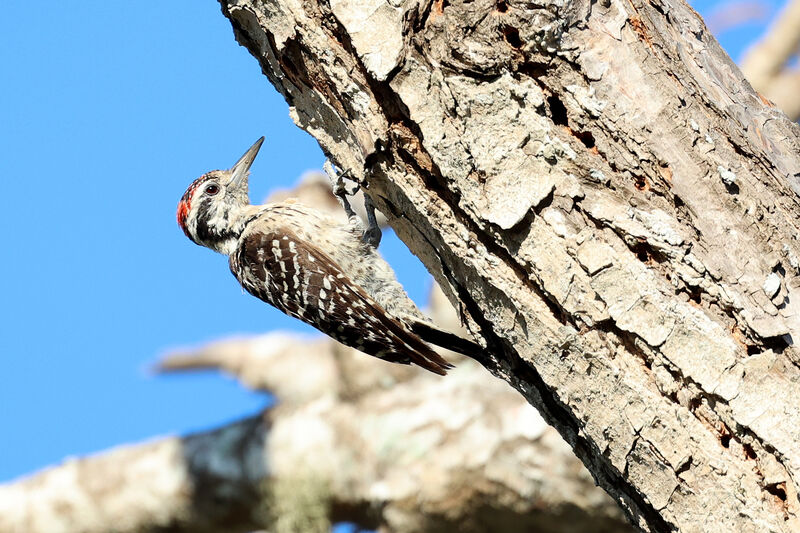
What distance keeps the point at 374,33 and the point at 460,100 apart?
0.31 meters

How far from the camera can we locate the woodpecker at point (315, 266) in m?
4.99

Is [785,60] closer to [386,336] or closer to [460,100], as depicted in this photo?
[386,336]

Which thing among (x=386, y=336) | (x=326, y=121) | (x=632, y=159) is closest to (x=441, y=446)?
(x=386, y=336)

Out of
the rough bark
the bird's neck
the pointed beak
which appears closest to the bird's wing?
the bird's neck

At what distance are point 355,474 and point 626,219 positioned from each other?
182 inches

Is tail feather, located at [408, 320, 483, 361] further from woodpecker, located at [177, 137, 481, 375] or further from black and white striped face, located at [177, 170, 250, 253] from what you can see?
black and white striped face, located at [177, 170, 250, 253]

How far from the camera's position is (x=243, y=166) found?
19.0 ft

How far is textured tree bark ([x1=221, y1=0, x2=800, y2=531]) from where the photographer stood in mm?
2354

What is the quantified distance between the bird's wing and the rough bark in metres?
1.50

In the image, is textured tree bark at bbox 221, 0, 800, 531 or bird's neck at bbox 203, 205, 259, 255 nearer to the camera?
textured tree bark at bbox 221, 0, 800, 531

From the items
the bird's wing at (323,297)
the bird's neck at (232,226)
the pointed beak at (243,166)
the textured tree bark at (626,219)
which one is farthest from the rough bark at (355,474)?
the textured tree bark at (626,219)

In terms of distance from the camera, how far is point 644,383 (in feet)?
7.98

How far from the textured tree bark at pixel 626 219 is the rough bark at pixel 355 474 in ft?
11.8

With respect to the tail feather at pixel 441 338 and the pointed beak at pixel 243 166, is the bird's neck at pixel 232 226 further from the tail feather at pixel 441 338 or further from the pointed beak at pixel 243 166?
the tail feather at pixel 441 338
